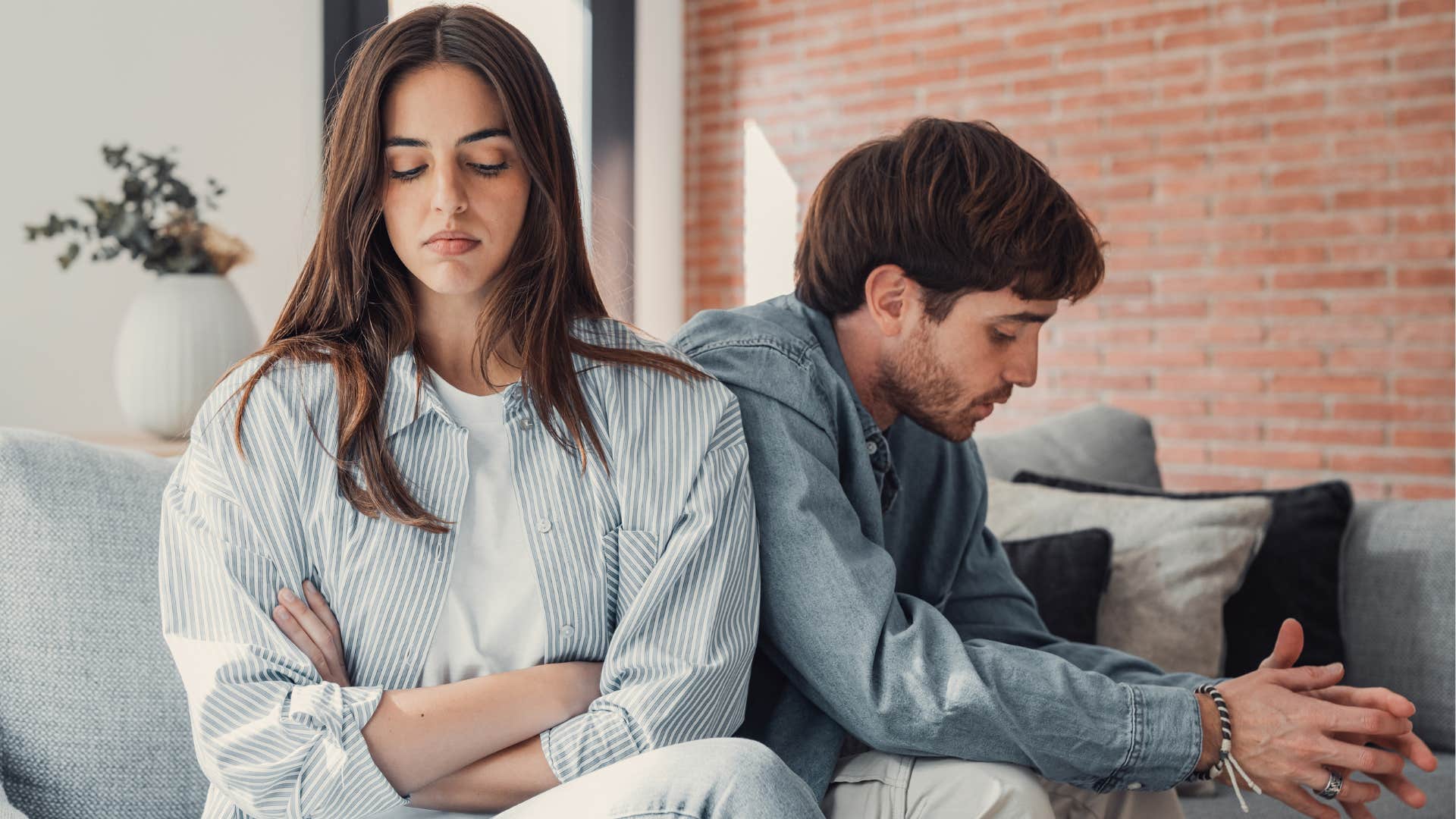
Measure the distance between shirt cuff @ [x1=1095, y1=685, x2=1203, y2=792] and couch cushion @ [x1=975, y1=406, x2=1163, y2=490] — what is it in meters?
1.12

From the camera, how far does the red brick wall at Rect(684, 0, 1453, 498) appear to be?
3.24 m

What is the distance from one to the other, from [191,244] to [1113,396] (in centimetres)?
259

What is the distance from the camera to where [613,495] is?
1181 millimetres

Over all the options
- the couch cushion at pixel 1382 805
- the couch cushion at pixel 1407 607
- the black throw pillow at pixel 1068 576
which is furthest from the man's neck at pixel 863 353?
the couch cushion at pixel 1407 607

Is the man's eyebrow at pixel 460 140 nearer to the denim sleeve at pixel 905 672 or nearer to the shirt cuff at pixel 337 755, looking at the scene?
the denim sleeve at pixel 905 672

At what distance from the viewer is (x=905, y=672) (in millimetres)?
1161

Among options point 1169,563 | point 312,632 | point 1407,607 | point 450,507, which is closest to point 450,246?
point 450,507

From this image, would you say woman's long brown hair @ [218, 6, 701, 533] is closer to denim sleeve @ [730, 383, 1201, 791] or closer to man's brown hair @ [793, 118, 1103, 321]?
denim sleeve @ [730, 383, 1201, 791]

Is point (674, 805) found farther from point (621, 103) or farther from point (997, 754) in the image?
point (621, 103)

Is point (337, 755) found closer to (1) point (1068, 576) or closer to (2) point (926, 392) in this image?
(2) point (926, 392)

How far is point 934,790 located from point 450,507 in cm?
53

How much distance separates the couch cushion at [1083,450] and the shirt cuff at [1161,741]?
1.12m

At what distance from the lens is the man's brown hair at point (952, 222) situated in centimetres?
138

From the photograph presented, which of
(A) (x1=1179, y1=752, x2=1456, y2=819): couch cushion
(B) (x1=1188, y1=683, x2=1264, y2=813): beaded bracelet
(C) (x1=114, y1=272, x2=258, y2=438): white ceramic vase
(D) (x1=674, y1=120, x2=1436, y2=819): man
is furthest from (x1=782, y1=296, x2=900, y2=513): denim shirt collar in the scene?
(C) (x1=114, y1=272, x2=258, y2=438): white ceramic vase
